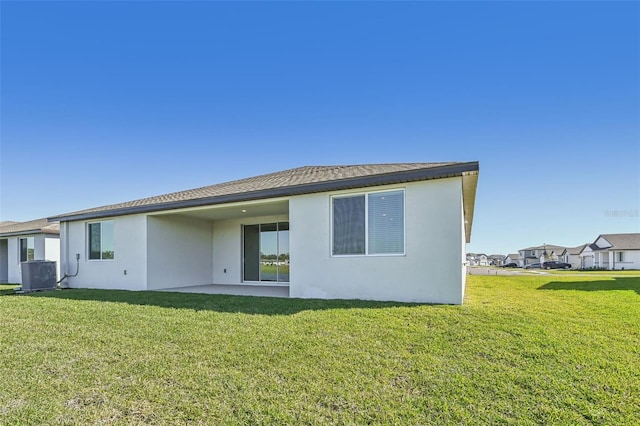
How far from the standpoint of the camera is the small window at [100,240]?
13.0 m

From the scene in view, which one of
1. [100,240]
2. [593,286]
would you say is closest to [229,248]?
[100,240]

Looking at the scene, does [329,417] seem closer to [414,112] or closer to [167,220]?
[167,220]

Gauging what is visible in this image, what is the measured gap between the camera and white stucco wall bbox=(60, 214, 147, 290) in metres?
12.1

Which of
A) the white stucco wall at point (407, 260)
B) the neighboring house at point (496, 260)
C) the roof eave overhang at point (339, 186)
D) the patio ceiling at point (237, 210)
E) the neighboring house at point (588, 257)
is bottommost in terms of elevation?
the neighboring house at point (496, 260)

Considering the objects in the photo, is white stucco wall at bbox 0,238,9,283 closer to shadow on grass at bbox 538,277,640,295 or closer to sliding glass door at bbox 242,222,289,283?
sliding glass door at bbox 242,222,289,283

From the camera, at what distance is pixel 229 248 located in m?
14.0

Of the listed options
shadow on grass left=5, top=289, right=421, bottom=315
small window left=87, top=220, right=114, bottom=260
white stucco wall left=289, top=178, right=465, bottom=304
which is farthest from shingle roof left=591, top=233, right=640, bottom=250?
small window left=87, top=220, right=114, bottom=260

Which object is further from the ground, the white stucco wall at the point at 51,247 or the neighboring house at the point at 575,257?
the white stucco wall at the point at 51,247

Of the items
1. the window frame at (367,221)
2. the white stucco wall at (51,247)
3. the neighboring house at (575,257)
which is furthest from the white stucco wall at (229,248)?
the neighboring house at (575,257)

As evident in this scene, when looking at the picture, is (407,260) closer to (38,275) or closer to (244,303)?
(244,303)

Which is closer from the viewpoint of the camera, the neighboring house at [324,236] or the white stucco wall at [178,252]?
the neighboring house at [324,236]

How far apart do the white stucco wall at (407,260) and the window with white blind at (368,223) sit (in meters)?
0.17

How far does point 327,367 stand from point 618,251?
52808 mm

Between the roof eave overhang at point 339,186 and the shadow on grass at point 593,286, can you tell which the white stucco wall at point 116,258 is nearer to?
the roof eave overhang at point 339,186
